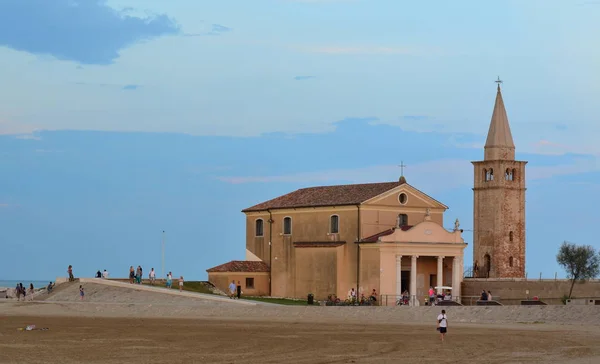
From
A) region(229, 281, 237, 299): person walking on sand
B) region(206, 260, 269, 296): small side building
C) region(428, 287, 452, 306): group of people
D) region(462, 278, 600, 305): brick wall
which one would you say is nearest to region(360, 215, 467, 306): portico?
→ region(428, 287, 452, 306): group of people

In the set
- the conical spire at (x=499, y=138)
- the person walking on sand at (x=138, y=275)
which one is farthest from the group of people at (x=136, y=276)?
the conical spire at (x=499, y=138)

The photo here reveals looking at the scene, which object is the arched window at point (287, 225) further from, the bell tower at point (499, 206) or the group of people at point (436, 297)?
the bell tower at point (499, 206)

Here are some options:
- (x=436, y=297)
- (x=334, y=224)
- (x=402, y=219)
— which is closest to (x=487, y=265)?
(x=402, y=219)

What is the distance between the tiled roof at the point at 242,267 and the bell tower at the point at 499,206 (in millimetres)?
16864

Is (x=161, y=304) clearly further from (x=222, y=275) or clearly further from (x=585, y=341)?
(x=585, y=341)

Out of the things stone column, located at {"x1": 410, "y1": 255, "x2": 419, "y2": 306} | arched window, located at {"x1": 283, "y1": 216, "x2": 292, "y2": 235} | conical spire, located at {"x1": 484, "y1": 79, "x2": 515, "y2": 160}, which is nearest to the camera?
stone column, located at {"x1": 410, "y1": 255, "x2": 419, "y2": 306}

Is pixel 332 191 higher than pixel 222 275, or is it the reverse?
pixel 332 191

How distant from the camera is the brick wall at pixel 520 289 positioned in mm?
68562

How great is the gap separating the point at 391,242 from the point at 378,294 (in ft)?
9.90

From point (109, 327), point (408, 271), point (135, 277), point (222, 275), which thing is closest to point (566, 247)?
point (408, 271)

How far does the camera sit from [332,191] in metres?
70.2

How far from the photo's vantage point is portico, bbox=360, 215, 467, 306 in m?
63.9

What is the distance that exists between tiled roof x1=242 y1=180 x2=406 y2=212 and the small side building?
13.0ft

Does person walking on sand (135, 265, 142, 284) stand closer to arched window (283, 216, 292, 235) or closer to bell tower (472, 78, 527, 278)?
arched window (283, 216, 292, 235)
